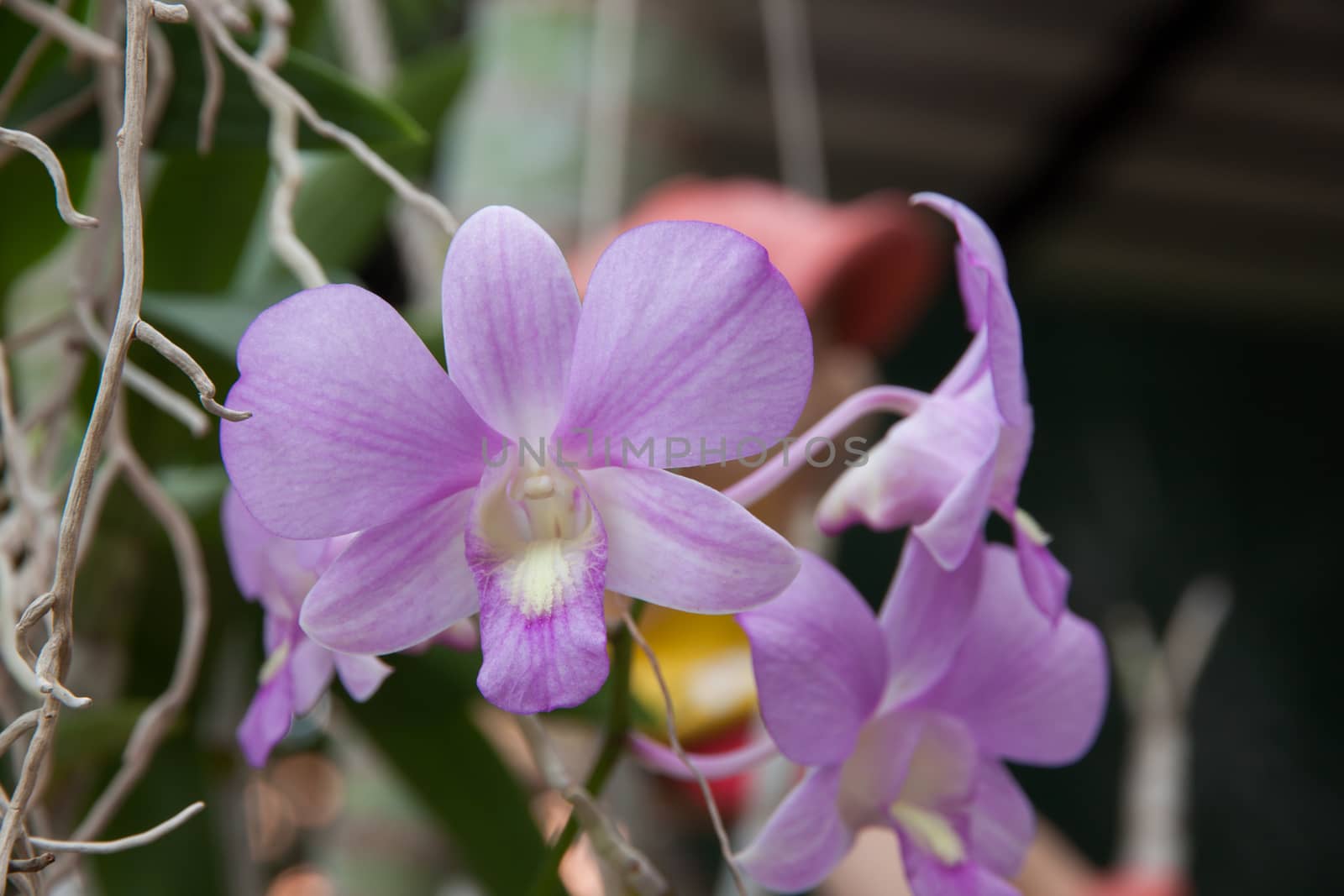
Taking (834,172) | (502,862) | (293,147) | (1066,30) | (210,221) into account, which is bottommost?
(834,172)

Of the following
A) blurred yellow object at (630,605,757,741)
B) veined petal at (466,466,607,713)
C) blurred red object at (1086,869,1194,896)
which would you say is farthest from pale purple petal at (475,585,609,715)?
blurred red object at (1086,869,1194,896)

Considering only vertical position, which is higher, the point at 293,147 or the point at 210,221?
the point at 293,147

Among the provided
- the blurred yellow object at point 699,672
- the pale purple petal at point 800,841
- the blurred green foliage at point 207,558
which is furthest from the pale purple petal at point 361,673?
the blurred yellow object at point 699,672

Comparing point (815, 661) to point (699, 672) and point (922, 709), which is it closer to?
point (922, 709)

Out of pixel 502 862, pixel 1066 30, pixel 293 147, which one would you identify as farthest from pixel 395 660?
pixel 1066 30

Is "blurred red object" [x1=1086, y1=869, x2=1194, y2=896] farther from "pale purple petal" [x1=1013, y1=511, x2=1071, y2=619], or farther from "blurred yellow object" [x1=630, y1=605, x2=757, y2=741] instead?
"pale purple petal" [x1=1013, y1=511, x2=1071, y2=619]

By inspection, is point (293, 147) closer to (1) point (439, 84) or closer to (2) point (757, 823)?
(1) point (439, 84)
